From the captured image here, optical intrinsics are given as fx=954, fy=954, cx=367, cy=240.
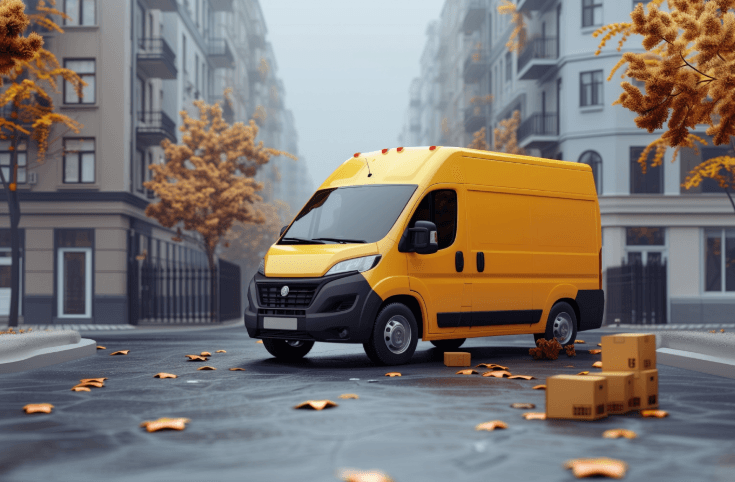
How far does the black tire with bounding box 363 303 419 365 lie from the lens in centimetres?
1061

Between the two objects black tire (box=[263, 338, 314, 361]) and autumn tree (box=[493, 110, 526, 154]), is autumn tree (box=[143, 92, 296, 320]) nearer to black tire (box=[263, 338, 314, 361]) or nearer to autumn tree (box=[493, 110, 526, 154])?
autumn tree (box=[493, 110, 526, 154])

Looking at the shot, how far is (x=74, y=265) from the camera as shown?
2973 centimetres

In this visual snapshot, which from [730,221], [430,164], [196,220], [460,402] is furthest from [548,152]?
[460,402]

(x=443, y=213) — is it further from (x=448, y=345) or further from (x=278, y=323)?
(x=448, y=345)

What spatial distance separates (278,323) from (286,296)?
1.05ft

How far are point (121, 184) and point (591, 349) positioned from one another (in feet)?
63.8

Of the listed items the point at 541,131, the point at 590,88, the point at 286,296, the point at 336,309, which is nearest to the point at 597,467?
the point at 336,309

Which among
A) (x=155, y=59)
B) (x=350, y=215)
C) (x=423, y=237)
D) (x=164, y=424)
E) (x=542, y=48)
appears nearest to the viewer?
(x=164, y=424)

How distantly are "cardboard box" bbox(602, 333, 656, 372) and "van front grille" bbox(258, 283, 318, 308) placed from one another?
394cm

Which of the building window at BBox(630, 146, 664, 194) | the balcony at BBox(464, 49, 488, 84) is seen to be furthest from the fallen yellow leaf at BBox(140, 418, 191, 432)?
the balcony at BBox(464, 49, 488, 84)

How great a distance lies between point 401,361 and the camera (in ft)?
35.7

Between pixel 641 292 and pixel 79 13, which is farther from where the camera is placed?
pixel 79 13

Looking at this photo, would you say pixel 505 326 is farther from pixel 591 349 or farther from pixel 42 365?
pixel 42 365

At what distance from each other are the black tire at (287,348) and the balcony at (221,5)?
140ft
